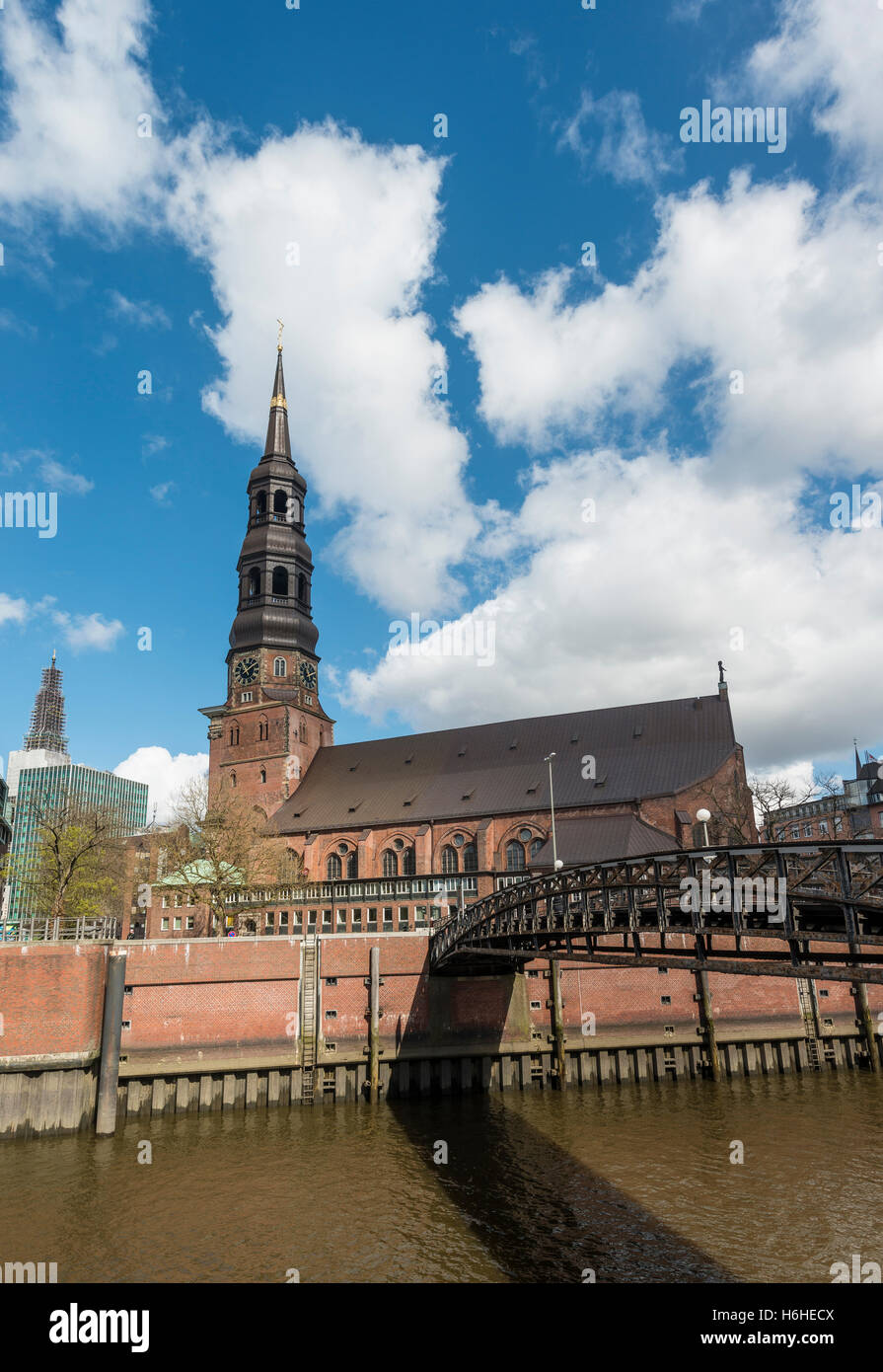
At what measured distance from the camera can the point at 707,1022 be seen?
3300 centimetres

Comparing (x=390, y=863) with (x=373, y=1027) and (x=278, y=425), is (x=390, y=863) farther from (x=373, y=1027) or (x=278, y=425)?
(x=278, y=425)

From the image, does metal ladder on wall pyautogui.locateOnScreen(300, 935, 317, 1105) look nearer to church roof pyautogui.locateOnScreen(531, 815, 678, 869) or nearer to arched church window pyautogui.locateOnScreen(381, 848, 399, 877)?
church roof pyautogui.locateOnScreen(531, 815, 678, 869)

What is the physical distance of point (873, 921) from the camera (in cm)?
1483

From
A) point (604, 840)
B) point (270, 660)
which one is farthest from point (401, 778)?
point (604, 840)

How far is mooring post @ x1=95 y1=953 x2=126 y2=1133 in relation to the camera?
26.1m

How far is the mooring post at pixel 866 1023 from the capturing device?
3372 cm

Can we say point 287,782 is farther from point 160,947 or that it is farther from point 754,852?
point 754,852

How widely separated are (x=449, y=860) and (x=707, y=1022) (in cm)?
2516

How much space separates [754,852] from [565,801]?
127 ft

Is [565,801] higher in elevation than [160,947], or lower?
higher

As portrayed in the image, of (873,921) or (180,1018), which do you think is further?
(180,1018)

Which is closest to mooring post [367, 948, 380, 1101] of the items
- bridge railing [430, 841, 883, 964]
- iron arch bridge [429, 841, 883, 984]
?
iron arch bridge [429, 841, 883, 984]

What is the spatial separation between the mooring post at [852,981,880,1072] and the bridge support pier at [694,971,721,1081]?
602cm
